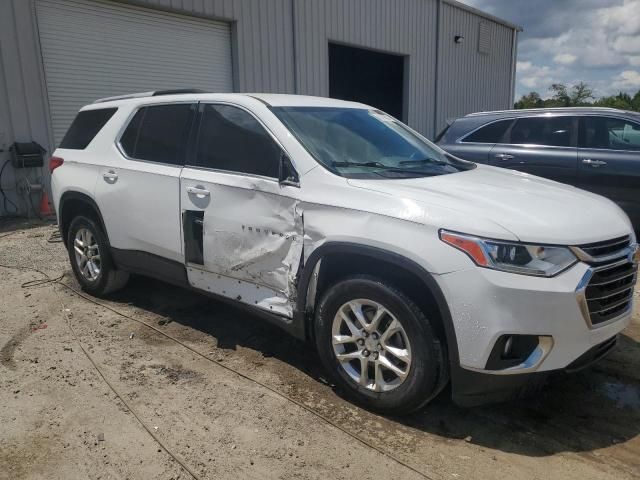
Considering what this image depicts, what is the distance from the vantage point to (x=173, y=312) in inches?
191

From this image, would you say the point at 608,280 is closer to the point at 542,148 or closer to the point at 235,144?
the point at 235,144

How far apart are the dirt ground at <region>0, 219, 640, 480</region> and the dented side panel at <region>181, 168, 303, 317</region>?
550mm

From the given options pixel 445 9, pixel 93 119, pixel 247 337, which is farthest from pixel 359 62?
pixel 247 337

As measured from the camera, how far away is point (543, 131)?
7.41 metres

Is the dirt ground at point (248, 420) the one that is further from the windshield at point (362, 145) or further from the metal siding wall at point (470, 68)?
the metal siding wall at point (470, 68)

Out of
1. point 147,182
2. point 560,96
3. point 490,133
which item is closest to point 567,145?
point 490,133

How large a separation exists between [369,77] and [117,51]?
1151 centimetres

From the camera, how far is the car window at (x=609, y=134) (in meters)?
6.75

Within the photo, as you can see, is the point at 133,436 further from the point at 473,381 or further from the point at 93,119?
the point at 93,119

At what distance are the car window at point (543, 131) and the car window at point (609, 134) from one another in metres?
0.20

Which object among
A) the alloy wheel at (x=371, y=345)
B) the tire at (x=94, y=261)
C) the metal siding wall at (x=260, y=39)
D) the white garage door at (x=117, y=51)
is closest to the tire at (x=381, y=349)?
the alloy wheel at (x=371, y=345)

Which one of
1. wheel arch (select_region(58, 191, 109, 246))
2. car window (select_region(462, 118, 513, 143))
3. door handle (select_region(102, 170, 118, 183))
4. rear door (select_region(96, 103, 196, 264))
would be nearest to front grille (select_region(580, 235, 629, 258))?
rear door (select_region(96, 103, 196, 264))

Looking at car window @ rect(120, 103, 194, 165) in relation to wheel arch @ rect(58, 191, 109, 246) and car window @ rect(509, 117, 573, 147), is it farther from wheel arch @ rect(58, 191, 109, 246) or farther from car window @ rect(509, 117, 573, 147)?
car window @ rect(509, 117, 573, 147)

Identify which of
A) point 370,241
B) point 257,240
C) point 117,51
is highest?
point 117,51
